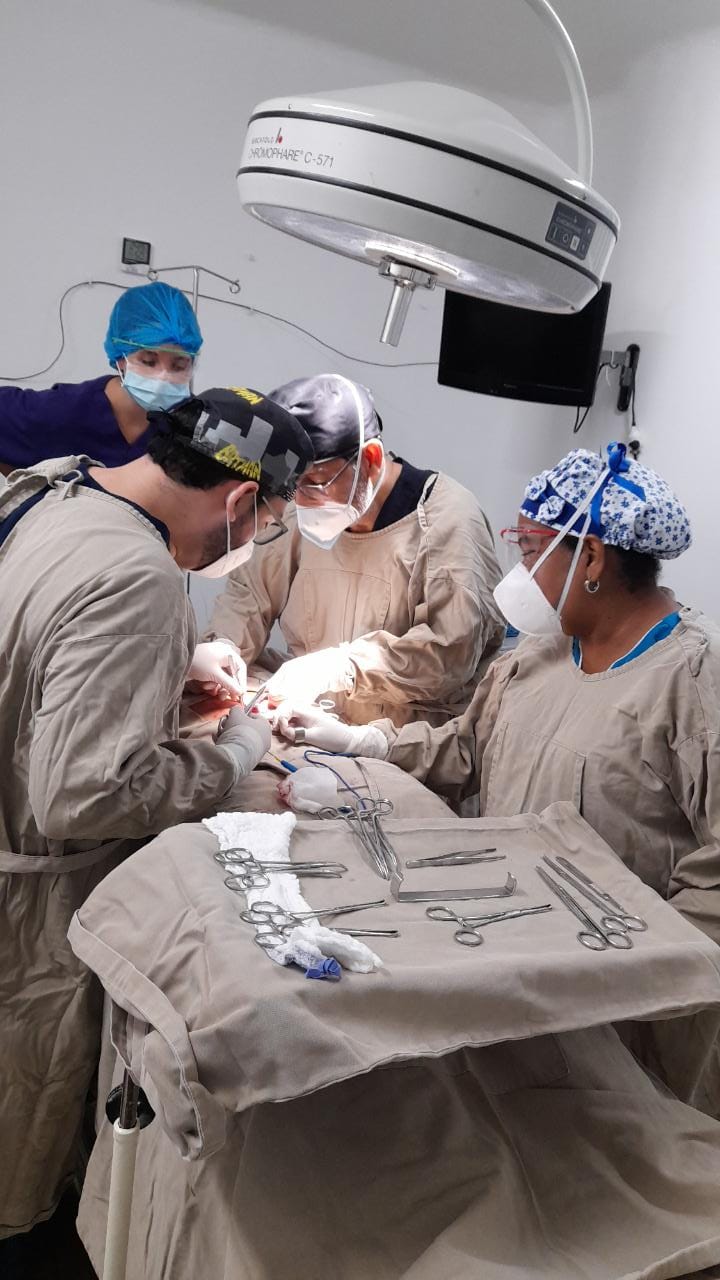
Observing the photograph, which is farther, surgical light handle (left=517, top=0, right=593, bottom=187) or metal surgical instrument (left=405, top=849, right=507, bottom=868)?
metal surgical instrument (left=405, top=849, right=507, bottom=868)

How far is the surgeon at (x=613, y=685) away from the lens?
173 cm

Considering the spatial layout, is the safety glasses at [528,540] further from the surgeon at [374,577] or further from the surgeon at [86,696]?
the surgeon at [374,577]

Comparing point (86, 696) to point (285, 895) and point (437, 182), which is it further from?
point (437, 182)

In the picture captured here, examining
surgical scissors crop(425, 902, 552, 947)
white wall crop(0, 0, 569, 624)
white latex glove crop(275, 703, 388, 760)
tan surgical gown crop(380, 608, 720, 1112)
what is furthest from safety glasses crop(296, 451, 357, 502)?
white wall crop(0, 0, 569, 624)

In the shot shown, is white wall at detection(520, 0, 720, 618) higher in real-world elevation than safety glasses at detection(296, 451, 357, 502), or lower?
higher

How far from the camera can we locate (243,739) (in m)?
2.01

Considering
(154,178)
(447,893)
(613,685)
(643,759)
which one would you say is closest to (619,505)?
(613,685)

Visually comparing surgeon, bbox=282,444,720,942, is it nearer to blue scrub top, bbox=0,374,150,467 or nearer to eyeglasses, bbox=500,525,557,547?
eyeglasses, bbox=500,525,557,547

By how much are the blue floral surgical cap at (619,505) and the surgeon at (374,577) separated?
713mm

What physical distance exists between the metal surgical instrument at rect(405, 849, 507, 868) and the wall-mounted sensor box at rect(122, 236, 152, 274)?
3.19 meters

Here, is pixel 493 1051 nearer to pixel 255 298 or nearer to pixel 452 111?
pixel 452 111

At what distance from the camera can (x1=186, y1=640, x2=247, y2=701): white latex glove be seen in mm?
2461

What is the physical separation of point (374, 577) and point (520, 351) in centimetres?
193

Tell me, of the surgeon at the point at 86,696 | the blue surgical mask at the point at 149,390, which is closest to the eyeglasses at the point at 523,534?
the surgeon at the point at 86,696
